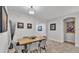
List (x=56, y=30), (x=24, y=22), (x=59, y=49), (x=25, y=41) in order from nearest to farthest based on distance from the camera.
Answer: (x=24, y=22) < (x=25, y=41) < (x=59, y=49) < (x=56, y=30)

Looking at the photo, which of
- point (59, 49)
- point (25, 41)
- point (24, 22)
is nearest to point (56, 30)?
point (59, 49)

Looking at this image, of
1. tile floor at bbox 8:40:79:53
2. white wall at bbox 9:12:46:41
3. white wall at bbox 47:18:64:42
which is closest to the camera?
white wall at bbox 9:12:46:41

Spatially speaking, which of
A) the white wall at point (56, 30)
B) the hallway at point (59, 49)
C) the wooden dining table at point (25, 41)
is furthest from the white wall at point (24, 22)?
the hallway at point (59, 49)

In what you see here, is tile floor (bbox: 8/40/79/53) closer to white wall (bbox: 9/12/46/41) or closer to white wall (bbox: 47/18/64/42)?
white wall (bbox: 47/18/64/42)

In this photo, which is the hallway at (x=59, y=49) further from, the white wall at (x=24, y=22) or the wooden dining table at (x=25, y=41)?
→ the white wall at (x=24, y=22)

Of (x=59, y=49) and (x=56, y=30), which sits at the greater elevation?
(x=56, y=30)

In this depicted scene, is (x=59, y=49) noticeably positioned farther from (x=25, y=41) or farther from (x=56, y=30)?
(x=25, y=41)

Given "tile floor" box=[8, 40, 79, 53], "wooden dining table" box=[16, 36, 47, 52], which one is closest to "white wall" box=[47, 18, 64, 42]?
"tile floor" box=[8, 40, 79, 53]

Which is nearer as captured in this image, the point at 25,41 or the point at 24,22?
the point at 24,22

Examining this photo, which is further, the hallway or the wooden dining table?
the hallway

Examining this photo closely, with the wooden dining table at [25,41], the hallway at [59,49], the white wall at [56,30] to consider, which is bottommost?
the hallway at [59,49]
